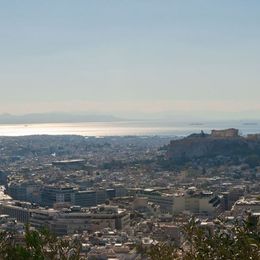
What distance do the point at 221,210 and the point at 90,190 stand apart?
11.3 meters

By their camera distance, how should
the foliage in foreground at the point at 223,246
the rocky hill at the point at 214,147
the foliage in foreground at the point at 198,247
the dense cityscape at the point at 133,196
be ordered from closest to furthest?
the foliage in foreground at the point at 223,246, the foliage in foreground at the point at 198,247, the dense cityscape at the point at 133,196, the rocky hill at the point at 214,147

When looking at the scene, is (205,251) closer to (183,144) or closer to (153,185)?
(153,185)

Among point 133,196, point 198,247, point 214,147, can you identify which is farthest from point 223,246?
point 214,147

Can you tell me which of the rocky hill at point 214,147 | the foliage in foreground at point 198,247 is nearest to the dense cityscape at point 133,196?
the rocky hill at point 214,147

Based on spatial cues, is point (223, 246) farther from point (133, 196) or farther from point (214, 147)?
point (214, 147)

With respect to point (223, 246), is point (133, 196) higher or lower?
lower

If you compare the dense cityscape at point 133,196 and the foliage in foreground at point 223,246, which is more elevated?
the foliage in foreground at point 223,246

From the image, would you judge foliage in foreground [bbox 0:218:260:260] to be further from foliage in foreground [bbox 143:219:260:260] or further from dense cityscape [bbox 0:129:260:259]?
dense cityscape [bbox 0:129:260:259]

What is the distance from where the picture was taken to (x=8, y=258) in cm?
1518

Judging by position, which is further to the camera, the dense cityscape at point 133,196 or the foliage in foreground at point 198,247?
the dense cityscape at point 133,196

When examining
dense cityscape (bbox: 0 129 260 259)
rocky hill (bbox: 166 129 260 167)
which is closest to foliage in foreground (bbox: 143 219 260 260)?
dense cityscape (bbox: 0 129 260 259)

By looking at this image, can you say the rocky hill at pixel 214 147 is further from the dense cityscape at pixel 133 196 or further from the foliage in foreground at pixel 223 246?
the foliage in foreground at pixel 223 246

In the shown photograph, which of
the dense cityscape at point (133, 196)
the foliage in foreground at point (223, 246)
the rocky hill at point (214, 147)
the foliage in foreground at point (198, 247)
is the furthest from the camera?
the rocky hill at point (214, 147)

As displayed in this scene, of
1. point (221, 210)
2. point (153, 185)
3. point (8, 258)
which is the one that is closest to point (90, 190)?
point (153, 185)
